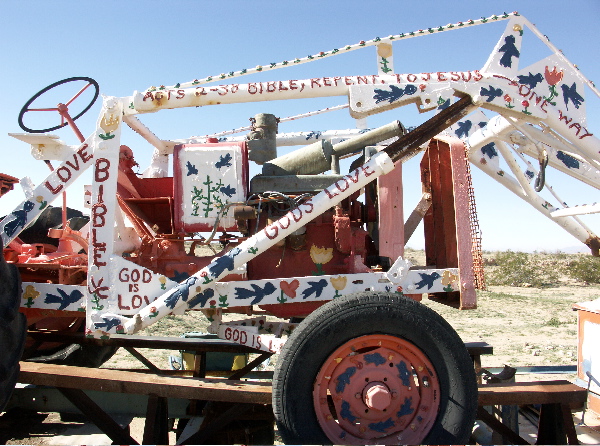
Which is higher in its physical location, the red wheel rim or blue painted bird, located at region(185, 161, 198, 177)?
blue painted bird, located at region(185, 161, 198, 177)

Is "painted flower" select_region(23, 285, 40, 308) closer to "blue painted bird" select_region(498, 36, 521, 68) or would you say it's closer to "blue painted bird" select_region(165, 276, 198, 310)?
"blue painted bird" select_region(165, 276, 198, 310)

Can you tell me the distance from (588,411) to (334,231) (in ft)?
10.2

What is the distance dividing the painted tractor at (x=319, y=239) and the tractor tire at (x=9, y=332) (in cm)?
1

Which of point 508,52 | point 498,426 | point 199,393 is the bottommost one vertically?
point 498,426

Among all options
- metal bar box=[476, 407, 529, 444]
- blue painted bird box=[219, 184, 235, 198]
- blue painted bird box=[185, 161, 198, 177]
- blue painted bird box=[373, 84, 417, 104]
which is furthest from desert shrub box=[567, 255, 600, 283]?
blue painted bird box=[185, 161, 198, 177]

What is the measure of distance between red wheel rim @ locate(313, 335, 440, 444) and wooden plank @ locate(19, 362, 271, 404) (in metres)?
0.43

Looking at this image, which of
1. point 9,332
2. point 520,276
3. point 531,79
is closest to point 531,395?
point 531,79

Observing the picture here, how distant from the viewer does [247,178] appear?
11.1ft

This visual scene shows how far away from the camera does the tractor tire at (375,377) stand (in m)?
2.60

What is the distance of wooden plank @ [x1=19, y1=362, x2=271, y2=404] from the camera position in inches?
114

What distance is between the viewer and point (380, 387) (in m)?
2.67

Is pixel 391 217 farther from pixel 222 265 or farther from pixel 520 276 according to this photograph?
pixel 520 276

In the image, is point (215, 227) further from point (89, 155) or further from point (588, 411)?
point (588, 411)

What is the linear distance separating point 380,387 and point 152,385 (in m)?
1.30
